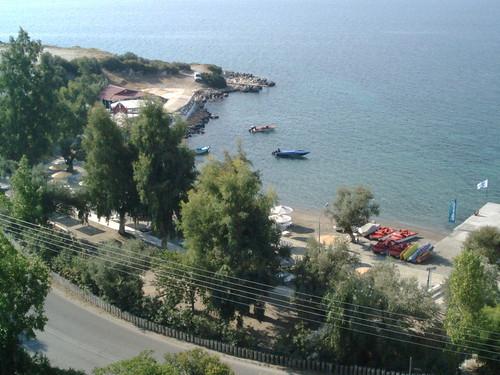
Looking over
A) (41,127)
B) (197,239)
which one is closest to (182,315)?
(197,239)

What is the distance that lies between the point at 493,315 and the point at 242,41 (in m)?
137

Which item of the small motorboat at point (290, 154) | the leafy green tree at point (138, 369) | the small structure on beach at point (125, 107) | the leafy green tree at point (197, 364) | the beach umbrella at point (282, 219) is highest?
the small structure on beach at point (125, 107)

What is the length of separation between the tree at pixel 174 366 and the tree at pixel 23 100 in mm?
27672

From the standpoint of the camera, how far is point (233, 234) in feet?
82.1

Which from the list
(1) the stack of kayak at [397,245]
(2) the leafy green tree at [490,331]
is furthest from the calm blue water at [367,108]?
(2) the leafy green tree at [490,331]

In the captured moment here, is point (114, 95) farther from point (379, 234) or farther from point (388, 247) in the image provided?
point (388, 247)

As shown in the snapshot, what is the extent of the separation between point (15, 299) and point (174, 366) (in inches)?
212

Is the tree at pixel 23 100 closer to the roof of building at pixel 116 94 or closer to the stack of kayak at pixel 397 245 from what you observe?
the stack of kayak at pixel 397 245

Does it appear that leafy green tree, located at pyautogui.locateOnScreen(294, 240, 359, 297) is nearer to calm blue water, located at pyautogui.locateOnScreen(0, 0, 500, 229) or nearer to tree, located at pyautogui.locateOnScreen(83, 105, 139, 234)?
tree, located at pyautogui.locateOnScreen(83, 105, 139, 234)

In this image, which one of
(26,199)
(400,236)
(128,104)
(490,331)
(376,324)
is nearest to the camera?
(490,331)

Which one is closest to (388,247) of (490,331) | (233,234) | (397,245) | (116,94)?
(397,245)

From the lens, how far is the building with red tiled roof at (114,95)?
73625 millimetres

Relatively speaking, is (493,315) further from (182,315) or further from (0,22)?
(0,22)

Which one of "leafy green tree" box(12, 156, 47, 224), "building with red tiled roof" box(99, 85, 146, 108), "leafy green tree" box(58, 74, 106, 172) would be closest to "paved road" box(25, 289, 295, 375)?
"leafy green tree" box(12, 156, 47, 224)
